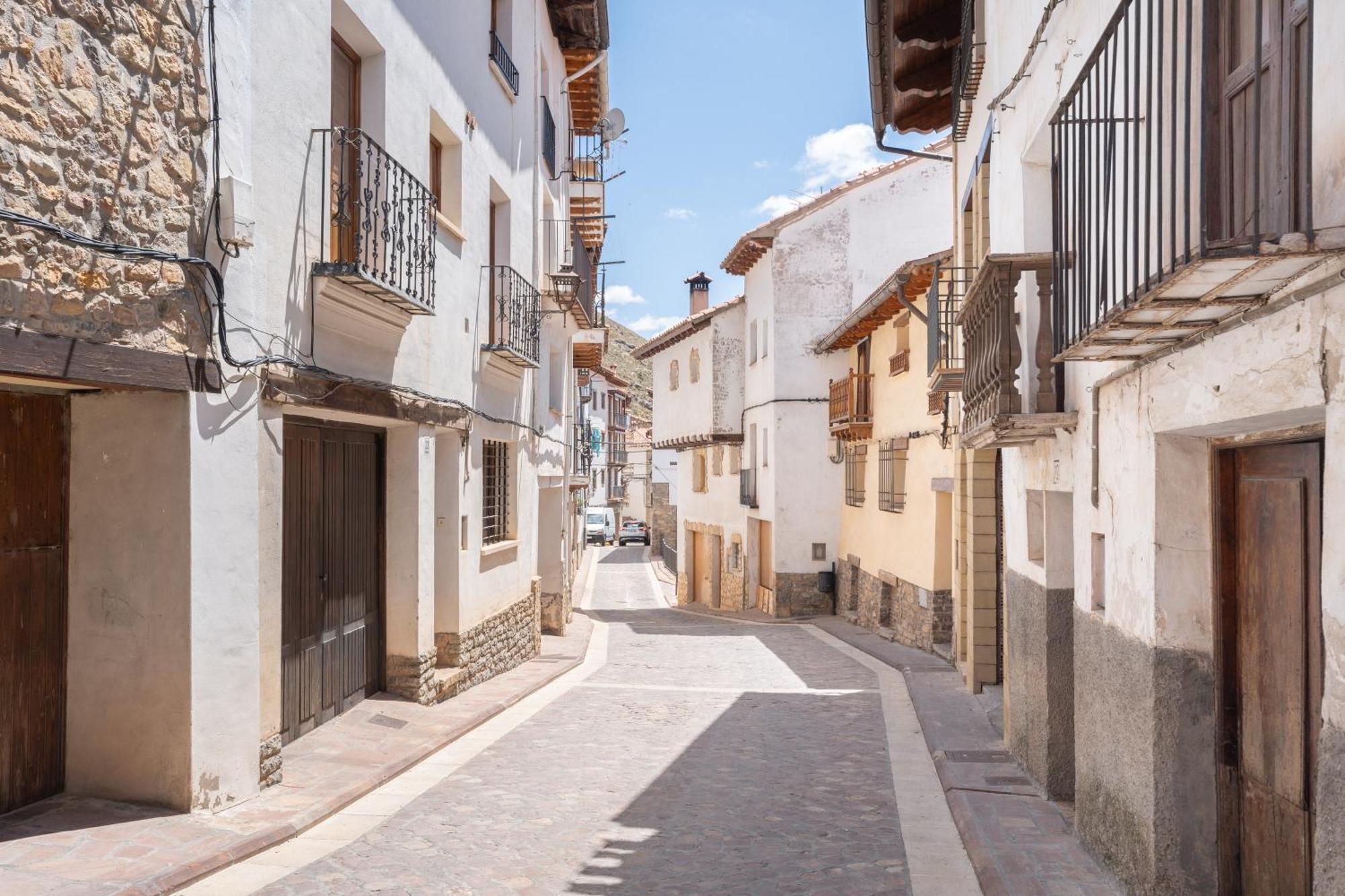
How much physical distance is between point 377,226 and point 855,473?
49.9 ft

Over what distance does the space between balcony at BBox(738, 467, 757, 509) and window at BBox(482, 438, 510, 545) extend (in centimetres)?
1254

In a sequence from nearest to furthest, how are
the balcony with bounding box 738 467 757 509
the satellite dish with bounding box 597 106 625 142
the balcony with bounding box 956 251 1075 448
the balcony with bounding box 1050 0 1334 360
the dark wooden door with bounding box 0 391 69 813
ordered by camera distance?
the balcony with bounding box 1050 0 1334 360, the dark wooden door with bounding box 0 391 69 813, the balcony with bounding box 956 251 1075 448, the satellite dish with bounding box 597 106 625 142, the balcony with bounding box 738 467 757 509

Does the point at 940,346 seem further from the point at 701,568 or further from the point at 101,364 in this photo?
the point at 701,568

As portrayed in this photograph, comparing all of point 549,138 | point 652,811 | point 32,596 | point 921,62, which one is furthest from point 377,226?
point 549,138

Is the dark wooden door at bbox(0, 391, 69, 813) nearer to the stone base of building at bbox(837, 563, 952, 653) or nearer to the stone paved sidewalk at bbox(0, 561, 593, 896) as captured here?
the stone paved sidewalk at bbox(0, 561, 593, 896)

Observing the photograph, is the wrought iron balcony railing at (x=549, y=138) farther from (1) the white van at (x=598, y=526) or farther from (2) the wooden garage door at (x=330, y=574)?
(1) the white van at (x=598, y=526)

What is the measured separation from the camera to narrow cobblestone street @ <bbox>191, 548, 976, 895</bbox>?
18.9 feet

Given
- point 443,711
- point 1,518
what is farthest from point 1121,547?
point 443,711

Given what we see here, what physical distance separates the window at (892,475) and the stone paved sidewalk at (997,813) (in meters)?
6.67

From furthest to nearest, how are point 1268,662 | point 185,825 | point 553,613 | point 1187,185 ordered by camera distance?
point 553,613 < point 185,825 < point 1268,662 < point 1187,185

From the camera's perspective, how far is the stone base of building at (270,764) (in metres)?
6.74

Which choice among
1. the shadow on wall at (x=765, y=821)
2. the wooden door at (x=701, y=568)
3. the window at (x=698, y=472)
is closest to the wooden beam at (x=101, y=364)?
the shadow on wall at (x=765, y=821)

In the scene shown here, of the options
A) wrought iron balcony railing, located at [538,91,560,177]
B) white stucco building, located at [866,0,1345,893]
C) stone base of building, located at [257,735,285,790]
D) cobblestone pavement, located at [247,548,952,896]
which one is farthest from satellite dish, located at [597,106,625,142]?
stone base of building, located at [257,735,285,790]

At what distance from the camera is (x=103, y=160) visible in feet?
17.6
